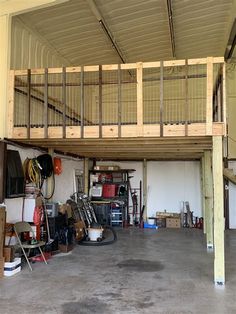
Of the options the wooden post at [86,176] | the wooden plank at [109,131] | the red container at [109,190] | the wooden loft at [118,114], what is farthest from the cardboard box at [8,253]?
the red container at [109,190]

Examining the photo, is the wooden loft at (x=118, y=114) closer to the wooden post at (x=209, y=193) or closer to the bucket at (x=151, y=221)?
the wooden post at (x=209, y=193)

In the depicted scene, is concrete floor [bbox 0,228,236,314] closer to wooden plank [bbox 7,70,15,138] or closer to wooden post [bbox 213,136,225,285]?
wooden post [bbox 213,136,225,285]

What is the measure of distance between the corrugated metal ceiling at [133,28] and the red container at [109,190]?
4.10 meters

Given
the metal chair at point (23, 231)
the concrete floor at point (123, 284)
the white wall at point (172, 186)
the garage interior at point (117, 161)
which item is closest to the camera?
the concrete floor at point (123, 284)

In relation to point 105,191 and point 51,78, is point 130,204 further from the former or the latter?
point 51,78

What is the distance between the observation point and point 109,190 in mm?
11219

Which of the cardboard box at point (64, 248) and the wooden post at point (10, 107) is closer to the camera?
the wooden post at point (10, 107)

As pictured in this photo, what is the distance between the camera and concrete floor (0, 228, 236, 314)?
13.0ft

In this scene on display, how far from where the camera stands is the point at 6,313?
3748 millimetres

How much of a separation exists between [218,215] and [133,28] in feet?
16.8

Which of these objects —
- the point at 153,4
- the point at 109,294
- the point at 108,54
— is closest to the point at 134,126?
the point at 109,294

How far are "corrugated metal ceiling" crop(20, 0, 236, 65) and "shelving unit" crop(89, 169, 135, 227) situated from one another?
3.88m

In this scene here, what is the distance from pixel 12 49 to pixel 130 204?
687cm

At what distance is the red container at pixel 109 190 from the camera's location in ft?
36.8
